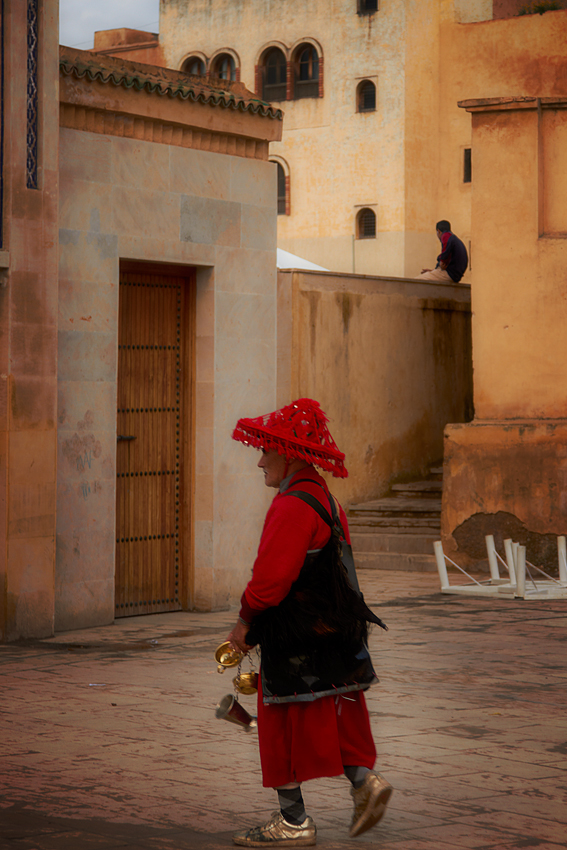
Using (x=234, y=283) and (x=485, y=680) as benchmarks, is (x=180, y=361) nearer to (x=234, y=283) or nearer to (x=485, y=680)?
(x=234, y=283)

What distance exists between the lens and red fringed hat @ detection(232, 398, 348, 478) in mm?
5168

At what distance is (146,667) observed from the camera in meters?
8.93

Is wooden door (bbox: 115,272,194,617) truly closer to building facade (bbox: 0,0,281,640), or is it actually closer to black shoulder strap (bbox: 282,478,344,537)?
building facade (bbox: 0,0,281,640)

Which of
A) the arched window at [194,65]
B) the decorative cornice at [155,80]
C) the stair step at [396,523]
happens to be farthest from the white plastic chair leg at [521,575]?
the arched window at [194,65]

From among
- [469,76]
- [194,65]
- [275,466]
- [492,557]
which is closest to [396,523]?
[492,557]

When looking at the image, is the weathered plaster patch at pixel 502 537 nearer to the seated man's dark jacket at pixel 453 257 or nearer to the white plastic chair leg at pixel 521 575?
the white plastic chair leg at pixel 521 575

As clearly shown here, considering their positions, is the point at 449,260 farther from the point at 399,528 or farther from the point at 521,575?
the point at 521,575

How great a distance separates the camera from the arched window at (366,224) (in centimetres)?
3912

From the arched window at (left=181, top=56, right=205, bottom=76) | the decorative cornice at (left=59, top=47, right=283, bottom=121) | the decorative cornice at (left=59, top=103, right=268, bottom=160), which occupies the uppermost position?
the arched window at (left=181, top=56, right=205, bottom=76)

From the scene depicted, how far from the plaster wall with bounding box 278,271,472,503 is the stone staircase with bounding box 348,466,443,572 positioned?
0.37 metres

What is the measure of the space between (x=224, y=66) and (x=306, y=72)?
3.10 meters

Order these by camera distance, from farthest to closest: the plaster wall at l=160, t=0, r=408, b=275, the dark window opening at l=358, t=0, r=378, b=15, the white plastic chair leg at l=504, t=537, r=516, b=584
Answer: the dark window opening at l=358, t=0, r=378, b=15 < the plaster wall at l=160, t=0, r=408, b=275 < the white plastic chair leg at l=504, t=537, r=516, b=584

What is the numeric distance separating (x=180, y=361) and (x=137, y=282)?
86 centimetres

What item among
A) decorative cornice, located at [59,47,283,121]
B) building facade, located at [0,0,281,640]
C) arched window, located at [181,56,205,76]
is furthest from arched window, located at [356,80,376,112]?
building facade, located at [0,0,281,640]
